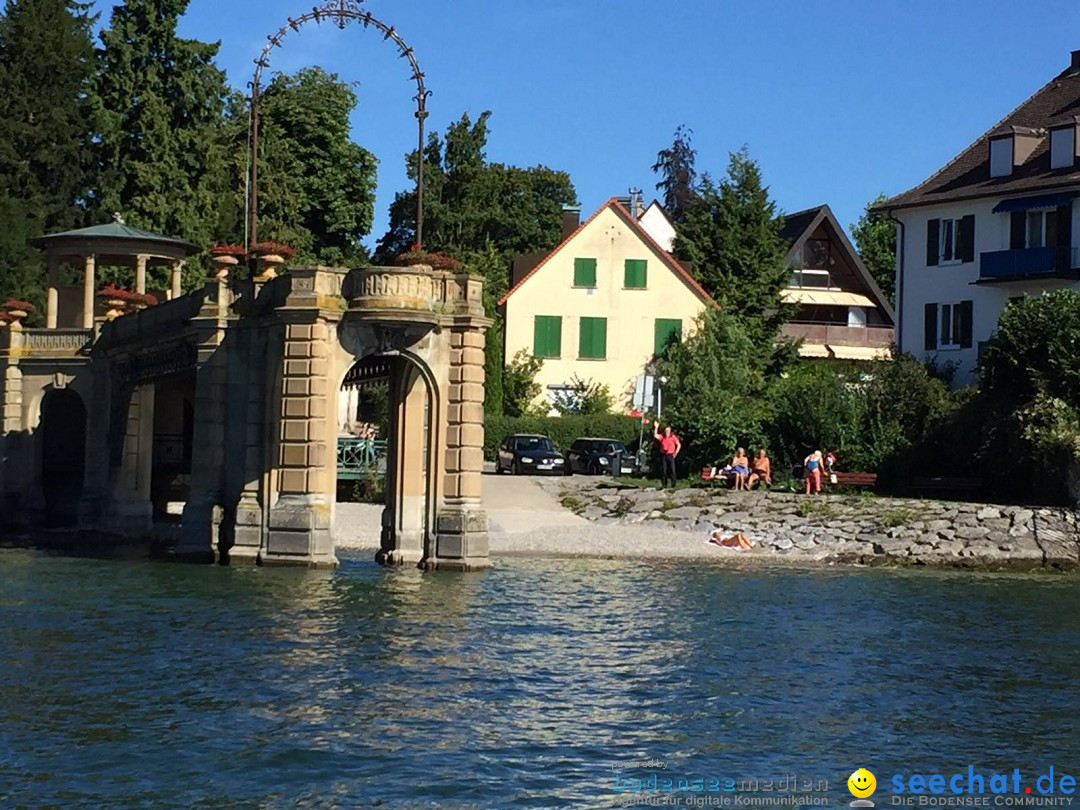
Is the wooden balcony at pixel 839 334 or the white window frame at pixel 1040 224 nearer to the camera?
the white window frame at pixel 1040 224

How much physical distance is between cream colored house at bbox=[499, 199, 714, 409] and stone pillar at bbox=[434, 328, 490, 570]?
1428 inches

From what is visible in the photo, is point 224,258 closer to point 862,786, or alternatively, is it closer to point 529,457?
point 529,457

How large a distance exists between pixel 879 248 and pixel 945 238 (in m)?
35.2

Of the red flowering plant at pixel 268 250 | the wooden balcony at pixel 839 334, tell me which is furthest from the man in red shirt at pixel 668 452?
the wooden balcony at pixel 839 334

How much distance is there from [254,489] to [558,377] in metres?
37.1

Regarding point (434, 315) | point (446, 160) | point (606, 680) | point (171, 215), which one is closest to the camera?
point (606, 680)

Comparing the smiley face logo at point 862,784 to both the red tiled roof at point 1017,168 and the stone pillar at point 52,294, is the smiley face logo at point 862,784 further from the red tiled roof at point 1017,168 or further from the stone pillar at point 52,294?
the red tiled roof at point 1017,168

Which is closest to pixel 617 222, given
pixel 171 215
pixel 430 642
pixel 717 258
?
pixel 717 258

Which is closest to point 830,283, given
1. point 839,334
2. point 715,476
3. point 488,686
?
point 839,334

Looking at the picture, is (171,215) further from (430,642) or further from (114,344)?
(430,642)

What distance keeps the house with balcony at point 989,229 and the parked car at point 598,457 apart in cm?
1225

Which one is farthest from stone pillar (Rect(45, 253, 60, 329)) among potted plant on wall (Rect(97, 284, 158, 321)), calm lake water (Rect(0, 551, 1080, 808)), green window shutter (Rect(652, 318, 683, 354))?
green window shutter (Rect(652, 318, 683, 354))

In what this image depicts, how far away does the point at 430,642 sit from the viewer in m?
26.6

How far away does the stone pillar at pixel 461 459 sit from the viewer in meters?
36.3
